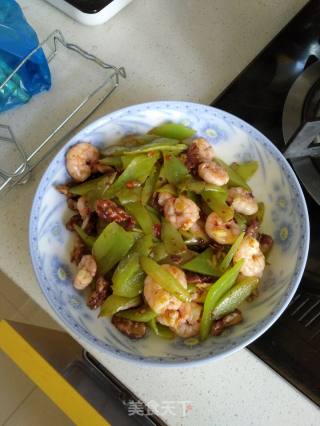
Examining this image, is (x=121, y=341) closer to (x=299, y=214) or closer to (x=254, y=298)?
(x=254, y=298)

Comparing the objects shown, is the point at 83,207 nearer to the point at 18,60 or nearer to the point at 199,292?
the point at 199,292

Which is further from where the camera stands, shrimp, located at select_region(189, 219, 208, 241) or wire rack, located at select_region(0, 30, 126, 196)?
wire rack, located at select_region(0, 30, 126, 196)

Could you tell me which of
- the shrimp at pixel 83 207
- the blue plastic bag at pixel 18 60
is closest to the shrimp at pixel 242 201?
the shrimp at pixel 83 207

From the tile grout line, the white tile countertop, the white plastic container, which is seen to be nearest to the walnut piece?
the white tile countertop

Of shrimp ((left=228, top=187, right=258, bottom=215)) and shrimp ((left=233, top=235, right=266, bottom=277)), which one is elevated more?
shrimp ((left=228, top=187, right=258, bottom=215))

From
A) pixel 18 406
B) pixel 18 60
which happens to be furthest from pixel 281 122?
pixel 18 406

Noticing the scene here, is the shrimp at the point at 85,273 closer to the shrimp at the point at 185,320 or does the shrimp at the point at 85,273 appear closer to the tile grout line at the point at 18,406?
the shrimp at the point at 185,320

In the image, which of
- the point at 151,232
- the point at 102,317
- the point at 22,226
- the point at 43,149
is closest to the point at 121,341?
the point at 102,317

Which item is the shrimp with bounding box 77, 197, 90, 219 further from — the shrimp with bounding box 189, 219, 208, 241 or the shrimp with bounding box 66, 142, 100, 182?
the shrimp with bounding box 189, 219, 208, 241
